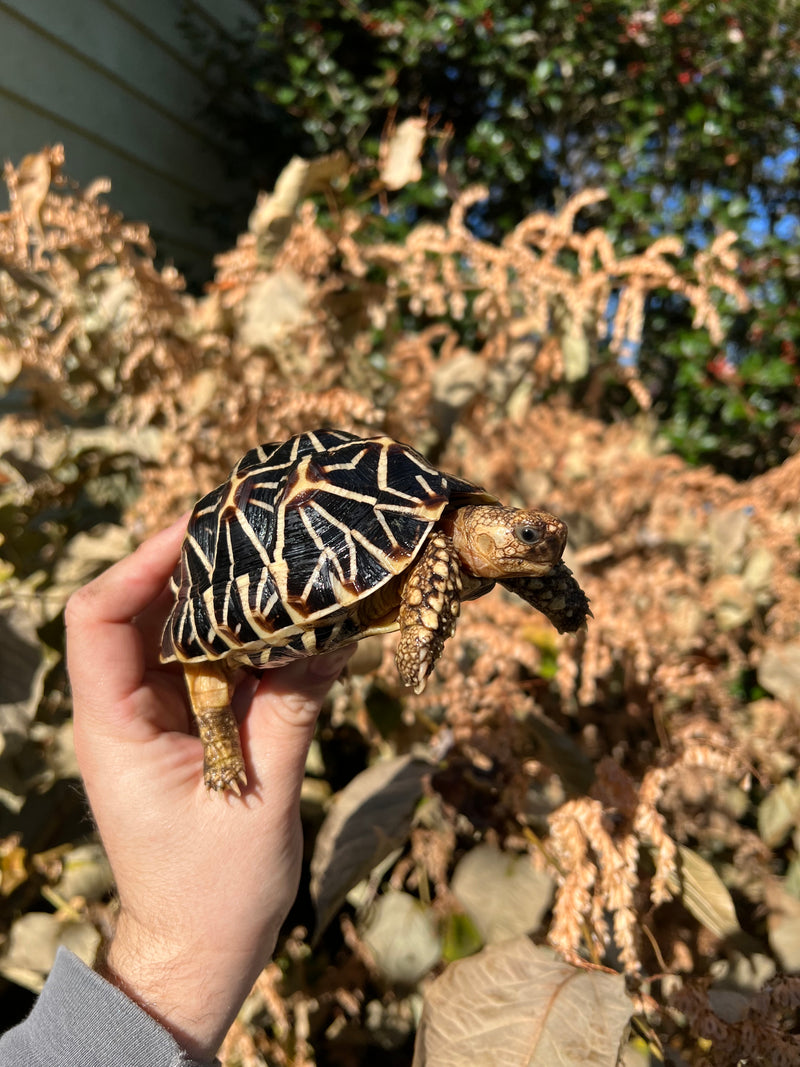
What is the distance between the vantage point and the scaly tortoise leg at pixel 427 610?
0.78m

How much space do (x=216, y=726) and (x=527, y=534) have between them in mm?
501

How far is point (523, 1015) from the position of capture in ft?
2.63

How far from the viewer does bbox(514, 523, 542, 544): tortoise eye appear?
81 centimetres

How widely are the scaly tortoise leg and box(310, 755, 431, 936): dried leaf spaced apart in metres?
0.37

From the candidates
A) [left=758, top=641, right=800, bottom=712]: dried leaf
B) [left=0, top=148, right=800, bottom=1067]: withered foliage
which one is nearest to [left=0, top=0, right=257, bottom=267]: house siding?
[left=0, top=148, right=800, bottom=1067]: withered foliage

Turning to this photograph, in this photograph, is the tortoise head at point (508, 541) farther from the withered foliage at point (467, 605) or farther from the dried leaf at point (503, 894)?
the dried leaf at point (503, 894)

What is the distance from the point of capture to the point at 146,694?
3.22 feet

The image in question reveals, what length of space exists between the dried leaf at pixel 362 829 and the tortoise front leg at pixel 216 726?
0.78 ft

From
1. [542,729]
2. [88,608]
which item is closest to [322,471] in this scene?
[88,608]

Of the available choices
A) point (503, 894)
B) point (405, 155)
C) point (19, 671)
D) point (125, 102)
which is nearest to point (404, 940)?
point (503, 894)

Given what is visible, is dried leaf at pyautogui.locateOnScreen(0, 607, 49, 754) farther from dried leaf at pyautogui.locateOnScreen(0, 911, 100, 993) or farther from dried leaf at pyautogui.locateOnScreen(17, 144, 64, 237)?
dried leaf at pyautogui.locateOnScreen(17, 144, 64, 237)

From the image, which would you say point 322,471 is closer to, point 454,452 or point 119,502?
point 454,452

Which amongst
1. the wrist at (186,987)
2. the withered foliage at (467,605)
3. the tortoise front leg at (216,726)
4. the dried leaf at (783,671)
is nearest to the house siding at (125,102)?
the withered foliage at (467,605)

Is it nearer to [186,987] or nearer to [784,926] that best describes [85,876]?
[186,987]
